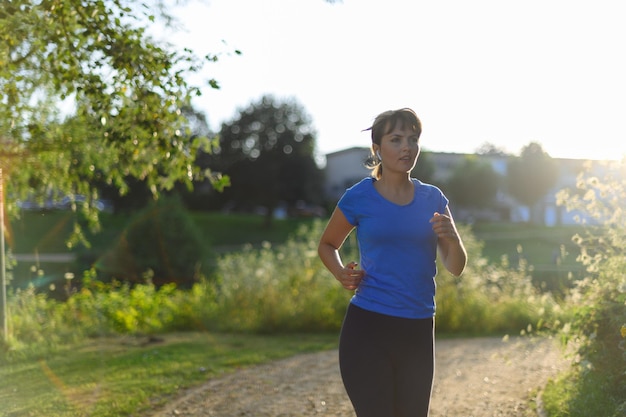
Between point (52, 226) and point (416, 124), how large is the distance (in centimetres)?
4796

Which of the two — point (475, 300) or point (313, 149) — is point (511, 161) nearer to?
point (313, 149)

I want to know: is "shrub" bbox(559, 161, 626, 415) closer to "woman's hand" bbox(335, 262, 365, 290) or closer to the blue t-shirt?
the blue t-shirt

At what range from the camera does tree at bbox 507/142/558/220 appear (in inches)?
2133

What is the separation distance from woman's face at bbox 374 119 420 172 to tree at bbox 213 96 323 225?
51.7 m

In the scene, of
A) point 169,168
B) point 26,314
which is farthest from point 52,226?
point 169,168

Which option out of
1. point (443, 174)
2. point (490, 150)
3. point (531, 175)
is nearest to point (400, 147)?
point (531, 175)

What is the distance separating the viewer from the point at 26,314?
34.5ft

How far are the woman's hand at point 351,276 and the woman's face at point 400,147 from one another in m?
0.47

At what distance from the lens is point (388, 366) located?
319 centimetres

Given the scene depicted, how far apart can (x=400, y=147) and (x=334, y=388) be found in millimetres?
4819

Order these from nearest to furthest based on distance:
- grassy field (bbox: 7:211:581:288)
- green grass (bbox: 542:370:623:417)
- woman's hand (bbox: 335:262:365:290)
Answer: woman's hand (bbox: 335:262:365:290) → green grass (bbox: 542:370:623:417) → grassy field (bbox: 7:211:581:288)

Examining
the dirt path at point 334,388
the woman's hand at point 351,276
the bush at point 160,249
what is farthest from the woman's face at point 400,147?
the bush at point 160,249

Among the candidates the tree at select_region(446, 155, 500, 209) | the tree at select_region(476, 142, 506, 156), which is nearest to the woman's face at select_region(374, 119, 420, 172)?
the tree at select_region(446, 155, 500, 209)

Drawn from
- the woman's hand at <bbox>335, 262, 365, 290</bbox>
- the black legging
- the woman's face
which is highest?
the woman's face
